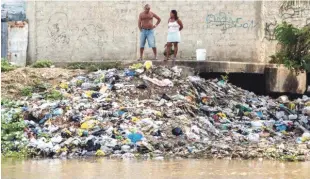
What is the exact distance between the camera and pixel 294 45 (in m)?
12.5

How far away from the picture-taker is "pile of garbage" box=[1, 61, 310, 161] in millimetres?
8688

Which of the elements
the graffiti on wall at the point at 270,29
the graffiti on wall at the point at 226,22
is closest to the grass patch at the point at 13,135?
the graffiti on wall at the point at 226,22

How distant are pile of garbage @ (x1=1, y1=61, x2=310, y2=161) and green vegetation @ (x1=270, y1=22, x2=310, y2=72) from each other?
2.33 ft

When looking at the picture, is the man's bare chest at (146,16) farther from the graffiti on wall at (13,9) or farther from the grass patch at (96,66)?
the graffiti on wall at (13,9)

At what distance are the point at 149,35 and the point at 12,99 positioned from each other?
9.52ft

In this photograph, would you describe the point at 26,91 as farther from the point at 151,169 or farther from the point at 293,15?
the point at 293,15

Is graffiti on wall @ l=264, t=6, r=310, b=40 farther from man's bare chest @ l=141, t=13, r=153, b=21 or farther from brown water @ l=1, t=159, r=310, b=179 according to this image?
brown water @ l=1, t=159, r=310, b=179

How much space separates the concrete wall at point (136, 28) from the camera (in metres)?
13.0

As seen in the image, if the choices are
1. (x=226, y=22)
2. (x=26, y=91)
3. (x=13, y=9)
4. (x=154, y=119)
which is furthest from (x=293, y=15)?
(x=13, y=9)

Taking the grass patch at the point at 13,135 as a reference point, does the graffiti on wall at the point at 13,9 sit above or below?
above

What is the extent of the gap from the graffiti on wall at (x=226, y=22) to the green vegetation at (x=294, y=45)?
2.25ft

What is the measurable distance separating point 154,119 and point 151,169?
244 centimetres

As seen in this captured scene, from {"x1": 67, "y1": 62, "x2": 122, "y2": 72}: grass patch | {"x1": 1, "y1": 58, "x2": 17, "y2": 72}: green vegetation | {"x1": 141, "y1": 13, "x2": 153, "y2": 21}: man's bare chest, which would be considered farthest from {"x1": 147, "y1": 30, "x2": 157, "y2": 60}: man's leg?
{"x1": 1, "y1": 58, "x2": 17, "y2": 72}: green vegetation

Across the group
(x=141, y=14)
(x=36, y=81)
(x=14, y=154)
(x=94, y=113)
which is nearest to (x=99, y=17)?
(x=141, y=14)
